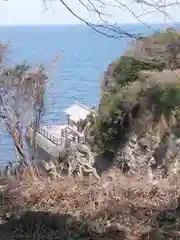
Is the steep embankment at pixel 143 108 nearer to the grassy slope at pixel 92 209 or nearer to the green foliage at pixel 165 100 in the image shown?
the green foliage at pixel 165 100

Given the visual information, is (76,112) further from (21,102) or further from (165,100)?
(21,102)

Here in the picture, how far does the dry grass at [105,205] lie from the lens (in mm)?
4680

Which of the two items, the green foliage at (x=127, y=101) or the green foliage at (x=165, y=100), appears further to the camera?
the green foliage at (x=127, y=101)

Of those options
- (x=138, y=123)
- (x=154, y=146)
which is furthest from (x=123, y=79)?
(x=154, y=146)

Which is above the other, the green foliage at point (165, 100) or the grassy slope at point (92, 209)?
the green foliage at point (165, 100)

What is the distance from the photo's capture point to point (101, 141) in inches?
497

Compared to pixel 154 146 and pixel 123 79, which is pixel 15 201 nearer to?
pixel 154 146

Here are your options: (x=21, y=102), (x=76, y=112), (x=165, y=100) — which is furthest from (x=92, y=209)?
(x=76, y=112)

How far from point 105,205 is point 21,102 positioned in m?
5.93

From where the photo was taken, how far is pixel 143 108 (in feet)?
39.8

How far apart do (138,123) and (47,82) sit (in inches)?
101

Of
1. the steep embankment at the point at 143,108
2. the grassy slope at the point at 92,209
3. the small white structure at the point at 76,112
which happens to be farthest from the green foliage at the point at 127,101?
the small white structure at the point at 76,112

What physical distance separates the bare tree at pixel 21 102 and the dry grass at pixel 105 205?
428 centimetres

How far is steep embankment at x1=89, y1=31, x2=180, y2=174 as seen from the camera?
Answer: 37.7ft
